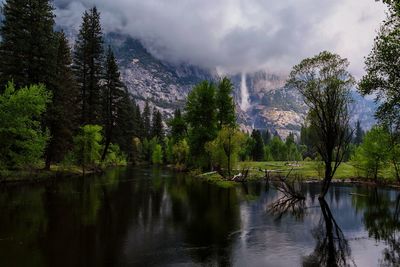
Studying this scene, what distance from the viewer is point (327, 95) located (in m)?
37.4

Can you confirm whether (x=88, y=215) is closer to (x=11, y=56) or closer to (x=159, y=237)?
(x=159, y=237)

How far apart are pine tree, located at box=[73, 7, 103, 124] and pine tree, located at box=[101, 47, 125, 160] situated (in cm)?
511

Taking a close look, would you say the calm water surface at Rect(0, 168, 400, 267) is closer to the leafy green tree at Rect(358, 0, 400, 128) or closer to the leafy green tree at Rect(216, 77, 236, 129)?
the leafy green tree at Rect(358, 0, 400, 128)

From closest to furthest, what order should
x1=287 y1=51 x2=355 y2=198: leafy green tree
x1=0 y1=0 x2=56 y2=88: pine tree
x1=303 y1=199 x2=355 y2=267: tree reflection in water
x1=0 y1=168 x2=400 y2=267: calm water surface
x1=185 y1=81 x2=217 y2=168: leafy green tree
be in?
x1=0 y1=168 x2=400 y2=267: calm water surface < x1=303 y1=199 x2=355 y2=267: tree reflection in water < x1=287 y1=51 x2=355 y2=198: leafy green tree < x1=0 y1=0 x2=56 y2=88: pine tree < x1=185 y1=81 x2=217 y2=168: leafy green tree

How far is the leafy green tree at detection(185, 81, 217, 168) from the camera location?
69312mm

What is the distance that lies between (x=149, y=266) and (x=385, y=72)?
19.1 meters

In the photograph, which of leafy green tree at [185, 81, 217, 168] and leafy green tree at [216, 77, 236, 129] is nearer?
leafy green tree at [216, 77, 236, 129]

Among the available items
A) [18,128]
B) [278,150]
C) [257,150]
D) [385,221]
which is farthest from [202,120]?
[278,150]

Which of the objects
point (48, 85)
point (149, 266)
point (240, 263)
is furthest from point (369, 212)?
point (48, 85)

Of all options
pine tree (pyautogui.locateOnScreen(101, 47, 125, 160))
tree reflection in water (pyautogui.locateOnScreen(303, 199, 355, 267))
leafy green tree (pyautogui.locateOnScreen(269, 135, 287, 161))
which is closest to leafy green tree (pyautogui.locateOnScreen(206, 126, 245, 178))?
tree reflection in water (pyautogui.locateOnScreen(303, 199, 355, 267))

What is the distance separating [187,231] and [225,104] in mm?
47549

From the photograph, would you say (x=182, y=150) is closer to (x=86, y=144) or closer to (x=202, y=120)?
(x=202, y=120)

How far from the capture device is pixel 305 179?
6328cm

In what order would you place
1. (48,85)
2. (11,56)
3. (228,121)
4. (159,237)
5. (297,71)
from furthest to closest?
(228,121)
(48,85)
(11,56)
(297,71)
(159,237)
